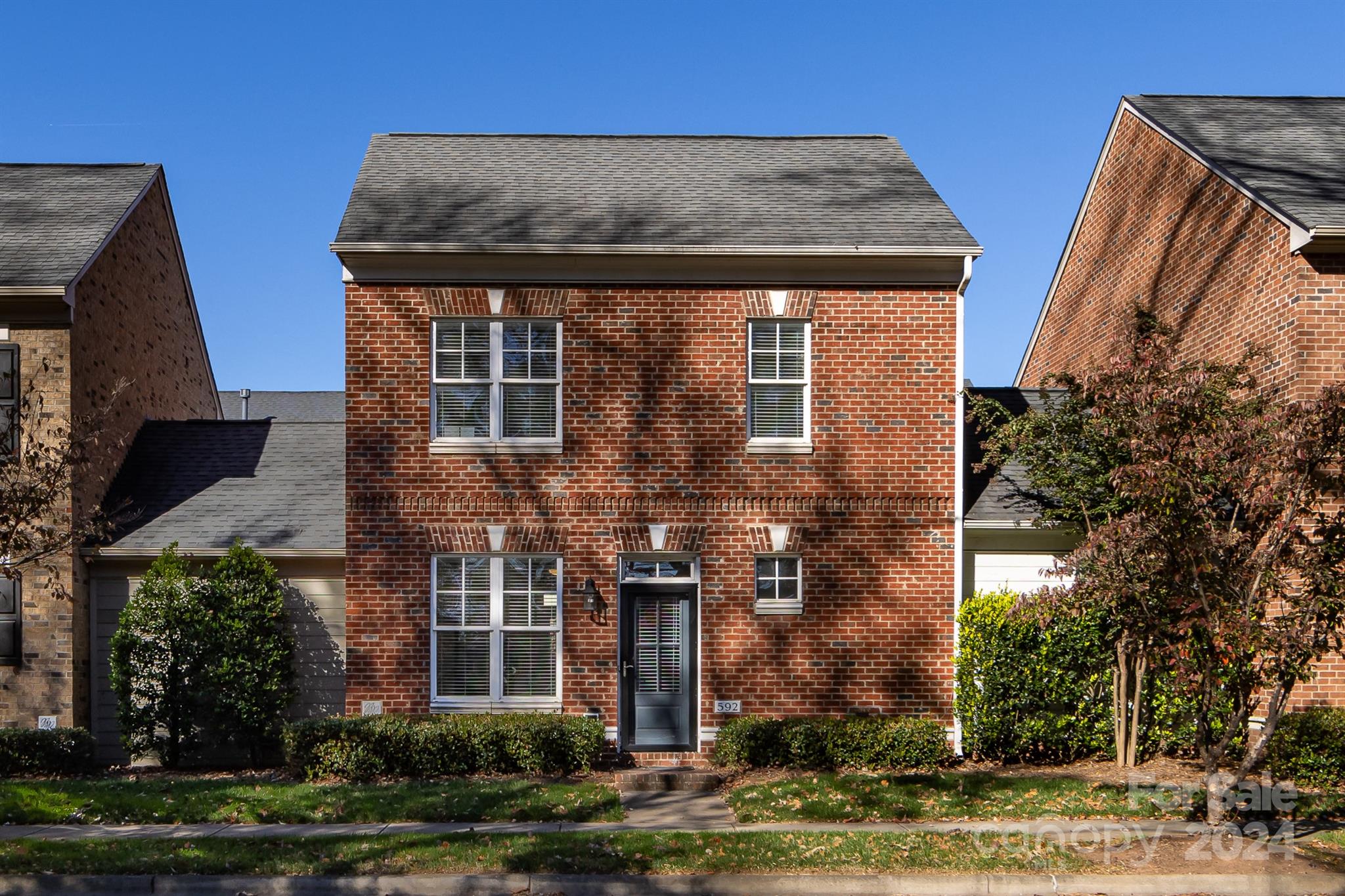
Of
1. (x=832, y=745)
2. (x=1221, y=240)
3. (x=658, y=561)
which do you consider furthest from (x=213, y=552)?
(x=1221, y=240)

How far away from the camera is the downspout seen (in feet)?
44.9

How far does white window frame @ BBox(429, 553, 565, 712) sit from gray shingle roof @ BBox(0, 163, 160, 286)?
619 cm

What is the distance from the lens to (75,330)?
14.7 meters

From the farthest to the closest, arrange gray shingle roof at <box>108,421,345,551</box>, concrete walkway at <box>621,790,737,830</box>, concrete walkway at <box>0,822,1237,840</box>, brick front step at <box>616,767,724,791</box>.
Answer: gray shingle roof at <box>108,421,345,551</box>
brick front step at <box>616,767,724,791</box>
concrete walkway at <box>621,790,737,830</box>
concrete walkway at <box>0,822,1237,840</box>

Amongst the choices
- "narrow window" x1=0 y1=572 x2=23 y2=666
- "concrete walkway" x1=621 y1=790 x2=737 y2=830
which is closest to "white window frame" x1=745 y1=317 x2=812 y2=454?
"concrete walkway" x1=621 y1=790 x2=737 y2=830

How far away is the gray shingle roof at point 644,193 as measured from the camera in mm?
13898

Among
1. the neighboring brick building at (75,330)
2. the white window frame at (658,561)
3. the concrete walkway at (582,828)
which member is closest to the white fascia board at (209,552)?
the neighboring brick building at (75,330)

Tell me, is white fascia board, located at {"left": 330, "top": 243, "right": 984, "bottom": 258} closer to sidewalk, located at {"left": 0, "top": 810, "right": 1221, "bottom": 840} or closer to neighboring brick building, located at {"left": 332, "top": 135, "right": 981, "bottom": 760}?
neighboring brick building, located at {"left": 332, "top": 135, "right": 981, "bottom": 760}

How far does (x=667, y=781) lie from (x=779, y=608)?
253 cm

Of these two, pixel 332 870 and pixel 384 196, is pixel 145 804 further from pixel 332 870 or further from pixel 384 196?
pixel 384 196

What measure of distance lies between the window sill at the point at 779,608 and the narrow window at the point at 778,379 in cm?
200

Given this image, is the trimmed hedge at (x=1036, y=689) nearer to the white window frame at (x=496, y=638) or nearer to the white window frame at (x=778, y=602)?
the white window frame at (x=778, y=602)

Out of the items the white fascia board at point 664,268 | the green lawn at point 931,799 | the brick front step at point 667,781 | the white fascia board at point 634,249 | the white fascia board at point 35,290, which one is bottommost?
the brick front step at point 667,781

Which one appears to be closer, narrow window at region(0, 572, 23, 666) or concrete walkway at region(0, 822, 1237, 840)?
concrete walkway at region(0, 822, 1237, 840)
